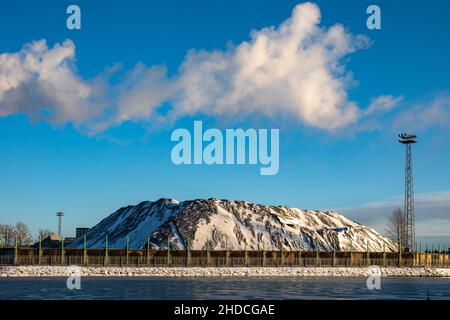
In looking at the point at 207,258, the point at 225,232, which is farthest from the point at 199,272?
the point at 225,232

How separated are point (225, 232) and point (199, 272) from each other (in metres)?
81.1

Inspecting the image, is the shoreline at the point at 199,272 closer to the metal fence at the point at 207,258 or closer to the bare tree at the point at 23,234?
the metal fence at the point at 207,258

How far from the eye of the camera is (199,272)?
96.2 metres

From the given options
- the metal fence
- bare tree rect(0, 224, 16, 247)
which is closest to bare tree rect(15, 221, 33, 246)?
bare tree rect(0, 224, 16, 247)

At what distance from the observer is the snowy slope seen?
172 m

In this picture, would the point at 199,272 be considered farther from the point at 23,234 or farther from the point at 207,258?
the point at 23,234

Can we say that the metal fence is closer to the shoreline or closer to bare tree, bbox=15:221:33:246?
the shoreline

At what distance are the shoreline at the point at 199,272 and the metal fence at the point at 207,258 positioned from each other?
4.28 m

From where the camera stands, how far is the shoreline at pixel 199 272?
88.2 m

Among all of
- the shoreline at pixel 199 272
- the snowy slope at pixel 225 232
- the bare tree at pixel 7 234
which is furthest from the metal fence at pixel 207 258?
the bare tree at pixel 7 234
